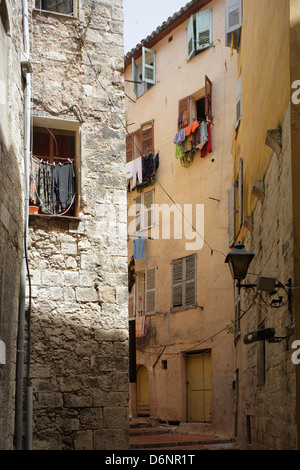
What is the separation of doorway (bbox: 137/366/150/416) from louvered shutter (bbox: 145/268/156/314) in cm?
209

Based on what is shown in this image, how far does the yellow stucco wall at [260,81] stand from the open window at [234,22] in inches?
35.5

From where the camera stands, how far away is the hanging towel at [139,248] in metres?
22.1

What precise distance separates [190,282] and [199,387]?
3.06m

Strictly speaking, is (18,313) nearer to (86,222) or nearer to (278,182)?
(86,222)

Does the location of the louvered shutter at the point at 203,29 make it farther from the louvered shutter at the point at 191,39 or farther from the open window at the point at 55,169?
the open window at the point at 55,169

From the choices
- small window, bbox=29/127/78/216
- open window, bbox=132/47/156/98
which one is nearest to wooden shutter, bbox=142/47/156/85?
open window, bbox=132/47/156/98

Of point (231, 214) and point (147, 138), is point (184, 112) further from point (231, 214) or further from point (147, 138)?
point (231, 214)

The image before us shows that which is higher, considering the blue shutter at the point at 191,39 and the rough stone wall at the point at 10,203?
the blue shutter at the point at 191,39

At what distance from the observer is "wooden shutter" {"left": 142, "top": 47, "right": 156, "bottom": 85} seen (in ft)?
74.3

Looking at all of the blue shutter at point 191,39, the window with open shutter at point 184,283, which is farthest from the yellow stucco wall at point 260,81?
the blue shutter at point 191,39

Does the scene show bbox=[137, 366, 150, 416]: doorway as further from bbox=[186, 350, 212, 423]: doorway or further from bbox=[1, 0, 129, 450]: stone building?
bbox=[1, 0, 129, 450]: stone building

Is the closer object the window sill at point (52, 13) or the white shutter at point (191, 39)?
the window sill at point (52, 13)
